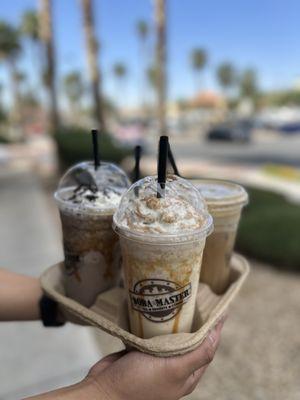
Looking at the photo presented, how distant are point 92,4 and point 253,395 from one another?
11808 millimetres

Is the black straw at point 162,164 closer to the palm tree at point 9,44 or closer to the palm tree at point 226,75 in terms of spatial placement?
the palm tree at point 9,44

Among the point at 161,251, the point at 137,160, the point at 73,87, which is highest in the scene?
the point at 137,160

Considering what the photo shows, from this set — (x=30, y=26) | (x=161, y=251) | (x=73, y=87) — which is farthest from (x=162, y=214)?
(x=73, y=87)

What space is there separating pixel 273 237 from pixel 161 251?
13.8 ft

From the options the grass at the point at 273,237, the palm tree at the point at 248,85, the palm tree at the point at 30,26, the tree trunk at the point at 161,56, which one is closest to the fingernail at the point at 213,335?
the grass at the point at 273,237

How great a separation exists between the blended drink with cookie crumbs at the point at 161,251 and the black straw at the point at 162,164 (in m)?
0.01

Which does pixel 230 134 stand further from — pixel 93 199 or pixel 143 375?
pixel 143 375

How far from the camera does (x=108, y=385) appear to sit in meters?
1.15

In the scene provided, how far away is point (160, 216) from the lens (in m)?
1.19

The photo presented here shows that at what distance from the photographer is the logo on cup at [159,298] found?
1.20 meters

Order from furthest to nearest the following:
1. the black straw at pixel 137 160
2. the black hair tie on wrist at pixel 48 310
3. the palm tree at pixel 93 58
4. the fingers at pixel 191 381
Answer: the palm tree at pixel 93 58, the black hair tie on wrist at pixel 48 310, the black straw at pixel 137 160, the fingers at pixel 191 381

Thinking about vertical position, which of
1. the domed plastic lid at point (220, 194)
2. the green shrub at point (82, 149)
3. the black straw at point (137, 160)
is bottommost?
the green shrub at point (82, 149)

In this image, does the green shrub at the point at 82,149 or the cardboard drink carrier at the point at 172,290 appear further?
the green shrub at the point at 82,149

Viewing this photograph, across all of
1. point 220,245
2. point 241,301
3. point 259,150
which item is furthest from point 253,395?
point 259,150
